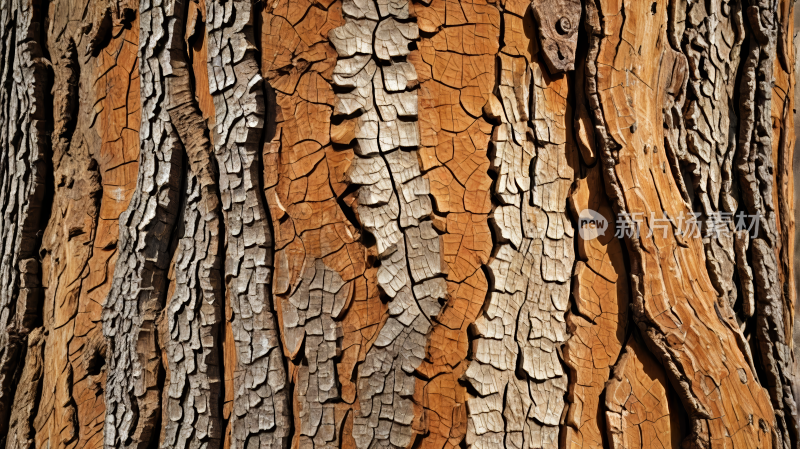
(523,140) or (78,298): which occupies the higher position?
(523,140)

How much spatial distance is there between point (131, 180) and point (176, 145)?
249 millimetres

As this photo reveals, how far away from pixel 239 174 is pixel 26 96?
3.33ft

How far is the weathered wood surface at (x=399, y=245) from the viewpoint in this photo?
1431 mm

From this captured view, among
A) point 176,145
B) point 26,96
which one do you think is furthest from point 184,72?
point 26,96

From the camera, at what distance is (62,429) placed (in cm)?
173

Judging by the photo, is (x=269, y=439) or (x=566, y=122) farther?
(x=566, y=122)

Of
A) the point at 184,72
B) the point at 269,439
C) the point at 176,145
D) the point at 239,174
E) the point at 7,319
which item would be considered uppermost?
the point at 184,72

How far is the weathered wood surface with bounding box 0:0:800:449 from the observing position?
4.69 feet

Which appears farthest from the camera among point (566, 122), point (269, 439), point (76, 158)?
point (76, 158)

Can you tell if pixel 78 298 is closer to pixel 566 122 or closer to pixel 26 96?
pixel 26 96

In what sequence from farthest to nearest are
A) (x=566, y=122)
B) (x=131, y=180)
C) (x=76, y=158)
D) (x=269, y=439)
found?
(x=76, y=158) → (x=131, y=180) → (x=566, y=122) → (x=269, y=439)

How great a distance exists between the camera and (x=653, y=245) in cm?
154

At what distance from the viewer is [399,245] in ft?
4.69

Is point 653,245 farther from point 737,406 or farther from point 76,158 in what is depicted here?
point 76,158
